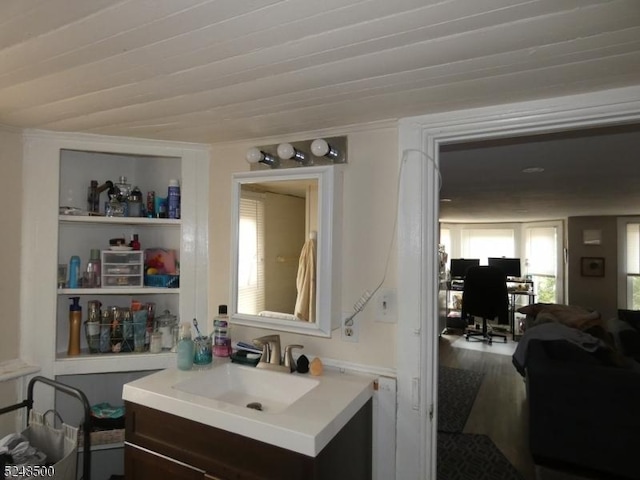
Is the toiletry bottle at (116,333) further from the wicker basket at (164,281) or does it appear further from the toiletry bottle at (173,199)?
the toiletry bottle at (173,199)

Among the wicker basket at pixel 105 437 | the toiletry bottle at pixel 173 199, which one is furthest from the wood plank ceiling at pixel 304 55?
the wicker basket at pixel 105 437

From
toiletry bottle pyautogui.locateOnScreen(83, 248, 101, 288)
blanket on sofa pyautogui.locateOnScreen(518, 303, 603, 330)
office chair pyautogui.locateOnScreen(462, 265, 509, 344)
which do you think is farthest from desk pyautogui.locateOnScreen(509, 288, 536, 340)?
toiletry bottle pyautogui.locateOnScreen(83, 248, 101, 288)

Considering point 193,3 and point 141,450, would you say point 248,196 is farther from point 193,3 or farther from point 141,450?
point 141,450

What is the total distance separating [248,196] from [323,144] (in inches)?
17.7

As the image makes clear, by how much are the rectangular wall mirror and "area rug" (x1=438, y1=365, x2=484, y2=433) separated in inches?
82.5

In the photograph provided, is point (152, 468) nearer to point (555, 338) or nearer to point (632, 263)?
point (555, 338)

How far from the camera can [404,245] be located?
1.41m

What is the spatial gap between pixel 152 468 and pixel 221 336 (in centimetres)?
57

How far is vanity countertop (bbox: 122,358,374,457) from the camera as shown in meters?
1.06

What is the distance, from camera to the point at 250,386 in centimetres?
154

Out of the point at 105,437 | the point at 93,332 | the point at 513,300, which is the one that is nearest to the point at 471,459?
the point at 105,437

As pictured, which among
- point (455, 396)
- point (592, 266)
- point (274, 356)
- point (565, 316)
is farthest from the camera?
point (592, 266)

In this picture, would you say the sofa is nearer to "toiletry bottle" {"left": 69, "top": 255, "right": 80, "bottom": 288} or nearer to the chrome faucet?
the chrome faucet

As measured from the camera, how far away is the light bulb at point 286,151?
1545 mm
